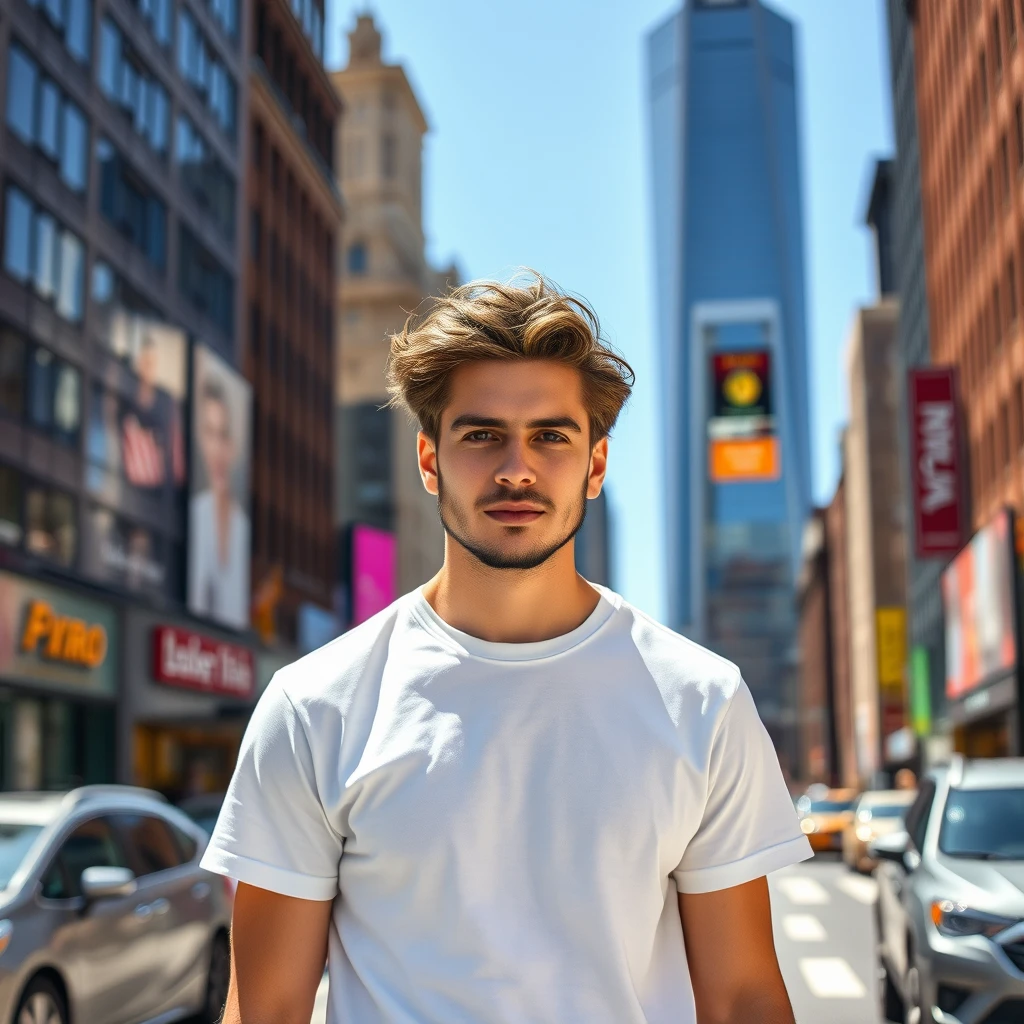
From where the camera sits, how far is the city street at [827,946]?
1113 centimetres

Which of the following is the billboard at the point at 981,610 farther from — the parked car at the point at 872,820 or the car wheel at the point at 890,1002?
the car wheel at the point at 890,1002

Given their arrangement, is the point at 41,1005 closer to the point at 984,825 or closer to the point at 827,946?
the point at 984,825

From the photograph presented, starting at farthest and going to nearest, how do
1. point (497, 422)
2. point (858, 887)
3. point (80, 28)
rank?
point (80, 28)
point (858, 887)
point (497, 422)

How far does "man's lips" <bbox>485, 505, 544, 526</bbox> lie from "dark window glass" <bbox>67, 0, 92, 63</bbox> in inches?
1362

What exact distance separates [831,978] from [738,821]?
10.6 meters

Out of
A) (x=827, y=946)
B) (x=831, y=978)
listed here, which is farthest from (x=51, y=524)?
(x=831, y=978)

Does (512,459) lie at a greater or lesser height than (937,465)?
lesser

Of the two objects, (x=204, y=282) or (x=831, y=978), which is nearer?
(x=831, y=978)

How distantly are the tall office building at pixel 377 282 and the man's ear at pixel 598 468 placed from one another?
90337 mm

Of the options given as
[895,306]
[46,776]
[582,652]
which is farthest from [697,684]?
[895,306]

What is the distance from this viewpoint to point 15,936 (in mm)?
7875

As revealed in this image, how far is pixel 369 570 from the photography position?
69812 millimetres

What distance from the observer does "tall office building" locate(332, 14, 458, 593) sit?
100375mm

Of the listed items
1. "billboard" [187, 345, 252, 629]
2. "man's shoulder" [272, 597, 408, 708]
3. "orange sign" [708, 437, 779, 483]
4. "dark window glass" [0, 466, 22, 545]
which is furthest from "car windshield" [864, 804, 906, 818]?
"orange sign" [708, 437, 779, 483]
